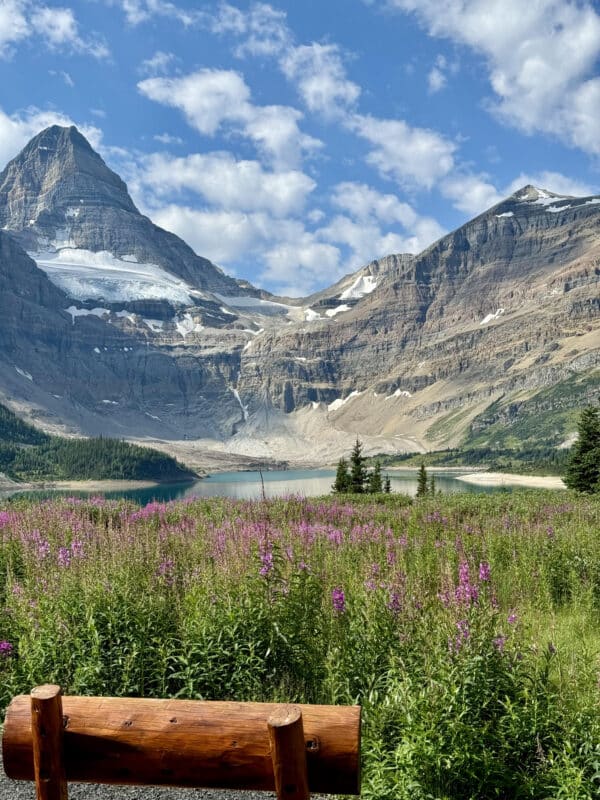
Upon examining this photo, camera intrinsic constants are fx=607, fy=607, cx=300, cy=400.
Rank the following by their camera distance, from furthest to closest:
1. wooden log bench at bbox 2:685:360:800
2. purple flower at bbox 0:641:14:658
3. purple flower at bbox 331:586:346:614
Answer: purple flower at bbox 331:586:346:614, purple flower at bbox 0:641:14:658, wooden log bench at bbox 2:685:360:800

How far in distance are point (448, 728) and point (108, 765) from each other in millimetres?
3281

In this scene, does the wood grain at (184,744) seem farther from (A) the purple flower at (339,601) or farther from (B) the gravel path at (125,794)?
(A) the purple flower at (339,601)

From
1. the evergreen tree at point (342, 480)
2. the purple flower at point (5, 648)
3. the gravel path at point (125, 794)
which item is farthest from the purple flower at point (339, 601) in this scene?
the evergreen tree at point (342, 480)

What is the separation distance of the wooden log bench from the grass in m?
2.66

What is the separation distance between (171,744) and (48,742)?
55cm

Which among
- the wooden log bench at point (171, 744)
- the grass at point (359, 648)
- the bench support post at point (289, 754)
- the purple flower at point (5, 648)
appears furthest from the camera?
the purple flower at point (5, 648)

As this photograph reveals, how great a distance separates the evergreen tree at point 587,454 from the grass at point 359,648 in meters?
39.4

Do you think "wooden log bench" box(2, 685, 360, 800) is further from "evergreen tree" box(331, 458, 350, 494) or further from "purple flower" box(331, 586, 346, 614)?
"evergreen tree" box(331, 458, 350, 494)

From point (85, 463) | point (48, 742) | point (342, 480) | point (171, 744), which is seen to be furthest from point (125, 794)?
point (85, 463)

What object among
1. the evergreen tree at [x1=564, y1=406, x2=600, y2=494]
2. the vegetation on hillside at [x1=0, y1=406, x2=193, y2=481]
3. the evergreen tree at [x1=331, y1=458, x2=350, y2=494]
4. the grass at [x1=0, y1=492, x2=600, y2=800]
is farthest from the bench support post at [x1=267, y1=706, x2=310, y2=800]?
the vegetation on hillside at [x1=0, y1=406, x2=193, y2=481]

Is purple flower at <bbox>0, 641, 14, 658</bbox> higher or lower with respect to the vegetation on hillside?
higher

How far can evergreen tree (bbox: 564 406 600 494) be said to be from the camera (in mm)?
46072

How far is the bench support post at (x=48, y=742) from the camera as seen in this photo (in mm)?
2668

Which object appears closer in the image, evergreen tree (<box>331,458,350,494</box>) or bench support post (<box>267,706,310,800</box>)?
bench support post (<box>267,706,310,800</box>)
